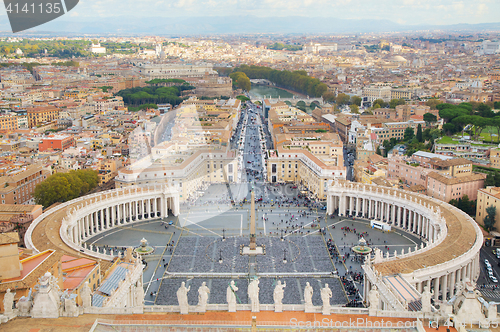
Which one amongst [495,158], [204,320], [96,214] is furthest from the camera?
[495,158]

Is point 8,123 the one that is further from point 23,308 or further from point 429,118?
point 23,308

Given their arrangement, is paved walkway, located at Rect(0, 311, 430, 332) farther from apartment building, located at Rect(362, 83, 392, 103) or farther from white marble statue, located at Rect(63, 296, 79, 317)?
apartment building, located at Rect(362, 83, 392, 103)

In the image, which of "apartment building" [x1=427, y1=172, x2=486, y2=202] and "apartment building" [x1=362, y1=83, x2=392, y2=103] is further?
"apartment building" [x1=362, y1=83, x2=392, y2=103]

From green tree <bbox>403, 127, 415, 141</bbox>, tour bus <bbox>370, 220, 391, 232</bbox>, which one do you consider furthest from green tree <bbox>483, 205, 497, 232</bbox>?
green tree <bbox>403, 127, 415, 141</bbox>


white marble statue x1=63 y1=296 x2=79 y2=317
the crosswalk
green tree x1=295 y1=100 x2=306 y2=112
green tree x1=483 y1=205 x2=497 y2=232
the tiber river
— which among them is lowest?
the crosswalk

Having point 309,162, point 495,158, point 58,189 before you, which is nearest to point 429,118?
point 495,158

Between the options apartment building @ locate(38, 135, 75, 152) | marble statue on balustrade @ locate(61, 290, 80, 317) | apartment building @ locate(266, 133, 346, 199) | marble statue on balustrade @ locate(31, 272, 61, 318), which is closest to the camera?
marble statue on balustrade @ locate(31, 272, 61, 318)

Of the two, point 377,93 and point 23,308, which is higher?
point 377,93
